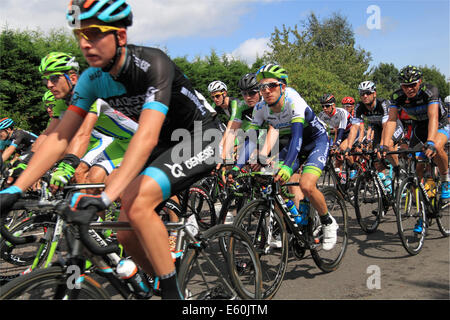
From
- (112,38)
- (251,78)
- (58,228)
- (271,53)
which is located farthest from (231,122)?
(271,53)

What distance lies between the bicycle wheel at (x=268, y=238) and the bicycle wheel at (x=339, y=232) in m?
0.65

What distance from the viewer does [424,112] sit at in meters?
6.05

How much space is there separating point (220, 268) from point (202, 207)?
3.78 metres

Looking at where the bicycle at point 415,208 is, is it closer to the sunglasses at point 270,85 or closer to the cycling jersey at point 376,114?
the sunglasses at point 270,85

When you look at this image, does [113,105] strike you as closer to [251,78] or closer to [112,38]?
[112,38]

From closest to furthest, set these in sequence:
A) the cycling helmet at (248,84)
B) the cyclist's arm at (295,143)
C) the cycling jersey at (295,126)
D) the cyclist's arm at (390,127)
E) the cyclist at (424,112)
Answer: the cyclist's arm at (295,143) < the cycling jersey at (295,126) < the cyclist at (424,112) < the cyclist's arm at (390,127) < the cycling helmet at (248,84)

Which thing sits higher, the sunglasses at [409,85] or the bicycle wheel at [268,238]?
the sunglasses at [409,85]

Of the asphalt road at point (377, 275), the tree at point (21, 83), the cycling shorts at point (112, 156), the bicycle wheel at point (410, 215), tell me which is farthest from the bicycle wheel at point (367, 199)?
the tree at point (21, 83)

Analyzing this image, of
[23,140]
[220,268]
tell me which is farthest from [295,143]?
[23,140]

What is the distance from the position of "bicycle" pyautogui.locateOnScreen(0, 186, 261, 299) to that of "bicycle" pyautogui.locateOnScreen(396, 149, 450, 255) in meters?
2.66

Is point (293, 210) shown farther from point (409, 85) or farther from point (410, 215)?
point (409, 85)

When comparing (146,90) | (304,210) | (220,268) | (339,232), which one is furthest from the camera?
(339,232)

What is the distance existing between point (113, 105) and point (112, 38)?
0.58m

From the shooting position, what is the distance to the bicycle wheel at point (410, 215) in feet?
16.6
